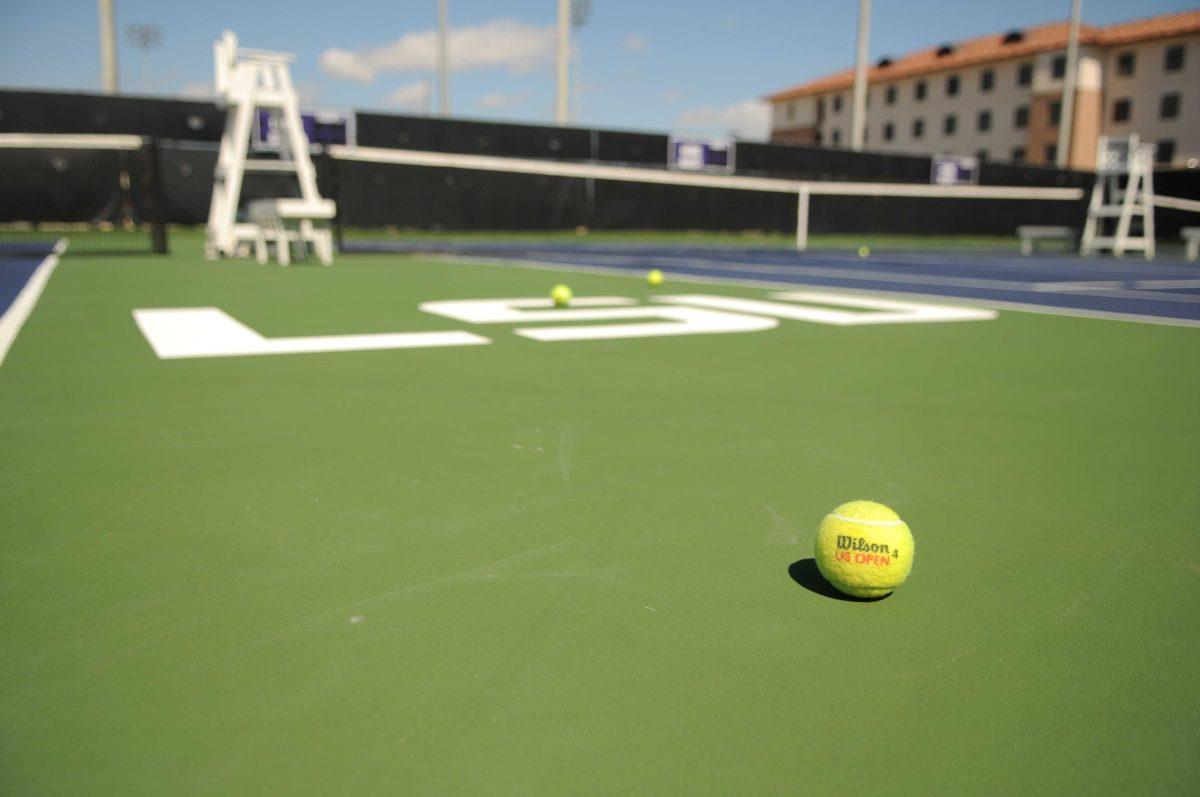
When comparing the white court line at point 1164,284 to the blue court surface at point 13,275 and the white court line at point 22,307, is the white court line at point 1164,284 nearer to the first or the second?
the white court line at point 22,307

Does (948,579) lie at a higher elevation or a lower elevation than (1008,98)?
lower

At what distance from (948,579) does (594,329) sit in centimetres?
528

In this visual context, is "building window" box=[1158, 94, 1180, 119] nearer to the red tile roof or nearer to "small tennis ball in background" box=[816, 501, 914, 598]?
the red tile roof

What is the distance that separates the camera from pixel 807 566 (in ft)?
8.50

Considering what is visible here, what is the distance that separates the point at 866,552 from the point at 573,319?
6.11 meters

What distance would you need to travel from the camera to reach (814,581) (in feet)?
8.17

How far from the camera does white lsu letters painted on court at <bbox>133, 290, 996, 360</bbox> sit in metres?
6.55

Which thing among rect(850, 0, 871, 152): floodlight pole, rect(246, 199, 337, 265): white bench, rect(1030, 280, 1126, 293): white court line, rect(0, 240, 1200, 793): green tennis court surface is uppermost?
rect(850, 0, 871, 152): floodlight pole

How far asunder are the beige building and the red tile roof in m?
0.10

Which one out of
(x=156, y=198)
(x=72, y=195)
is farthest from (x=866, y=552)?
(x=72, y=195)

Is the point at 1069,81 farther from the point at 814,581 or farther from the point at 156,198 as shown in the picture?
the point at 814,581

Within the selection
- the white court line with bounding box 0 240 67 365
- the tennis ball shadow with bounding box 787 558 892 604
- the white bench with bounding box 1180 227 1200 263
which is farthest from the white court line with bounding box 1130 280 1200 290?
the white court line with bounding box 0 240 67 365

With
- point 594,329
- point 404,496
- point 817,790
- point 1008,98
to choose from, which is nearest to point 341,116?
point 594,329

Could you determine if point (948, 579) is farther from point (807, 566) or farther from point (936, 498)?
point (936, 498)
